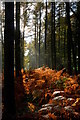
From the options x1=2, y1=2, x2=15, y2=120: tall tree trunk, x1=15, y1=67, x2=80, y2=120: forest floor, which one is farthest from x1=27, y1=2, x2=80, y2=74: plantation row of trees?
x1=2, y1=2, x2=15, y2=120: tall tree trunk

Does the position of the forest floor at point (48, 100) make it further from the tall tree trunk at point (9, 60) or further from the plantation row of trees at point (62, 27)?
the plantation row of trees at point (62, 27)

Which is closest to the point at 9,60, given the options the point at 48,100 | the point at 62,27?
the point at 48,100

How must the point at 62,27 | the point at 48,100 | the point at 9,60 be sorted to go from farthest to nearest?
the point at 62,27 < the point at 48,100 < the point at 9,60

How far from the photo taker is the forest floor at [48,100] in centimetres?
452

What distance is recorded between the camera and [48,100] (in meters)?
6.23

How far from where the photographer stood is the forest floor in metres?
4.52

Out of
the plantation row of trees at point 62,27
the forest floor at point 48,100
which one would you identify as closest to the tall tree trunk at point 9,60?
the forest floor at point 48,100

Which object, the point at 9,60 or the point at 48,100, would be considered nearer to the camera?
the point at 9,60

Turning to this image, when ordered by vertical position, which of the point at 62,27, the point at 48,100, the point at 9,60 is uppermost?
the point at 62,27

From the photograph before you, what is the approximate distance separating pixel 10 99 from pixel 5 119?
0.58 meters

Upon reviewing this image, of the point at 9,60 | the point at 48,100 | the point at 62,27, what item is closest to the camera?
the point at 9,60

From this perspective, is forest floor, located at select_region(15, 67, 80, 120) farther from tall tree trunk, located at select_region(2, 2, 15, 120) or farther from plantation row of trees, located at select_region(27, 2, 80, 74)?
plantation row of trees, located at select_region(27, 2, 80, 74)

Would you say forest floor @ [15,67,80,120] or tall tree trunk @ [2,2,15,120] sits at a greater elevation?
tall tree trunk @ [2,2,15,120]

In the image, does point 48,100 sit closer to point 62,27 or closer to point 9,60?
point 9,60
